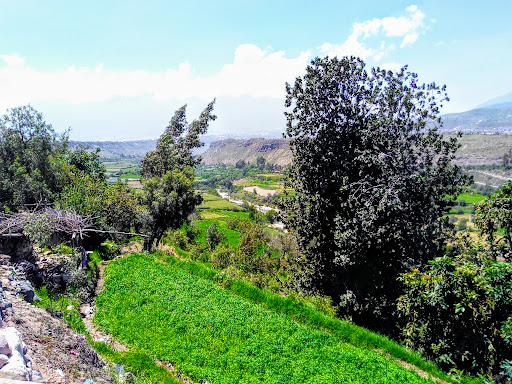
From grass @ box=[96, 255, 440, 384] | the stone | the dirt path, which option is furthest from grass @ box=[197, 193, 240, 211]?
the stone

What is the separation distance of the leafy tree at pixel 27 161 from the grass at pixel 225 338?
55.1ft

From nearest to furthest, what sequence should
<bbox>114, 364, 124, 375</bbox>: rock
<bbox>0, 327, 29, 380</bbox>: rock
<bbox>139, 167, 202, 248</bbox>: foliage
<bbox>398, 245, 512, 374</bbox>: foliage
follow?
<bbox>0, 327, 29, 380</bbox>: rock < <bbox>114, 364, 124, 375</bbox>: rock < <bbox>398, 245, 512, 374</bbox>: foliage < <bbox>139, 167, 202, 248</bbox>: foliage

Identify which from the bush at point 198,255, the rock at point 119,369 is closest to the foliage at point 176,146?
the bush at point 198,255

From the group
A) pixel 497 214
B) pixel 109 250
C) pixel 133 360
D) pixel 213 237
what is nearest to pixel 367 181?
pixel 497 214

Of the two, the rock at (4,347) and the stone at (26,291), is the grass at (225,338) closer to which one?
the stone at (26,291)

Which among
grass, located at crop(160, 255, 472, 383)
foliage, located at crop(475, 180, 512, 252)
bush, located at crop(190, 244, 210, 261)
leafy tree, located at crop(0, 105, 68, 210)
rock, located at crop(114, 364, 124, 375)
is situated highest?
leafy tree, located at crop(0, 105, 68, 210)

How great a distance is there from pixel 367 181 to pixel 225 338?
8760mm

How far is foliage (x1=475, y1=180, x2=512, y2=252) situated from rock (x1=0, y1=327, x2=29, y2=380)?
49.4 ft

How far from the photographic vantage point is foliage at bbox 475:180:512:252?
460 inches

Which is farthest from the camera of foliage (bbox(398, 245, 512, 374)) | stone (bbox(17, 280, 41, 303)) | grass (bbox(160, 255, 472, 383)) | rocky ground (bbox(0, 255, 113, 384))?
grass (bbox(160, 255, 472, 383))

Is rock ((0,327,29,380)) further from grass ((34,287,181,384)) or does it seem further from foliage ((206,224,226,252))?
foliage ((206,224,226,252))

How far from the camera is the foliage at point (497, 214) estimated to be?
1170 centimetres

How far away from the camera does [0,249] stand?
Result: 12.4 meters

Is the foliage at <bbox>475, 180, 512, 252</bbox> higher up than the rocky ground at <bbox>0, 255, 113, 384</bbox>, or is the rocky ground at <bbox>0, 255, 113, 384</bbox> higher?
the foliage at <bbox>475, 180, 512, 252</bbox>
